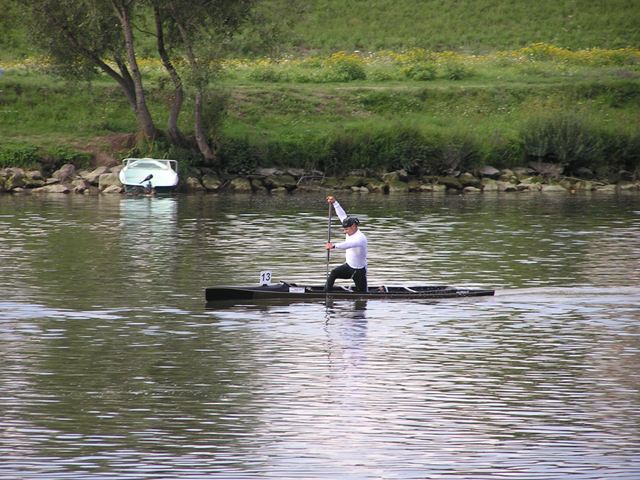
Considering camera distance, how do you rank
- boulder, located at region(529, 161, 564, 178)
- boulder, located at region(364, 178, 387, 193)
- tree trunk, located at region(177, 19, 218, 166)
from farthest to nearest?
boulder, located at region(529, 161, 564, 178) < boulder, located at region(364, 178, 387, 193) < tree trunk, located at region(177, 19, 218, 166)

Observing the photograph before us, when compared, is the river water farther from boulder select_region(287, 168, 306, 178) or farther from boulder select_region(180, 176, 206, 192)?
boulder select_region(287, 168, 306, 178)

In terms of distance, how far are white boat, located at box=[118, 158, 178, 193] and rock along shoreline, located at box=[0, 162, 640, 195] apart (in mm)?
712

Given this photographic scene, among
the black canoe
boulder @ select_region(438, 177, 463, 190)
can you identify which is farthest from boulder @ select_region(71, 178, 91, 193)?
the black canoe

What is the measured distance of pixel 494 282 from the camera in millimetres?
35656

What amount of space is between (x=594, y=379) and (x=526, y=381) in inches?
45.5

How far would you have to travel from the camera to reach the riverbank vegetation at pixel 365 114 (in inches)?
2837

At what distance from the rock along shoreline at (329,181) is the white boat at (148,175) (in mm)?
712

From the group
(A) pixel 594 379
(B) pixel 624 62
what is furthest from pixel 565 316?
(B) pixel 624 62

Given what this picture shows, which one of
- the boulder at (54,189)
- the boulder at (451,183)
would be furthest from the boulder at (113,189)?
the boulder at (451,183)

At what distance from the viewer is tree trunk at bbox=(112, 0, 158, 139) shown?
2653 inches

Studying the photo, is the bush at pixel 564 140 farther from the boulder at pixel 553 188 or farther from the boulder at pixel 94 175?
the boulder at pixel 94 175

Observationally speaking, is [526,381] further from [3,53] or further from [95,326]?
[3,53]

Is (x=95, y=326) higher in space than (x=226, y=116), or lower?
lower

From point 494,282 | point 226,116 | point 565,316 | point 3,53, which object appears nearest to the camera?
point 565,316
